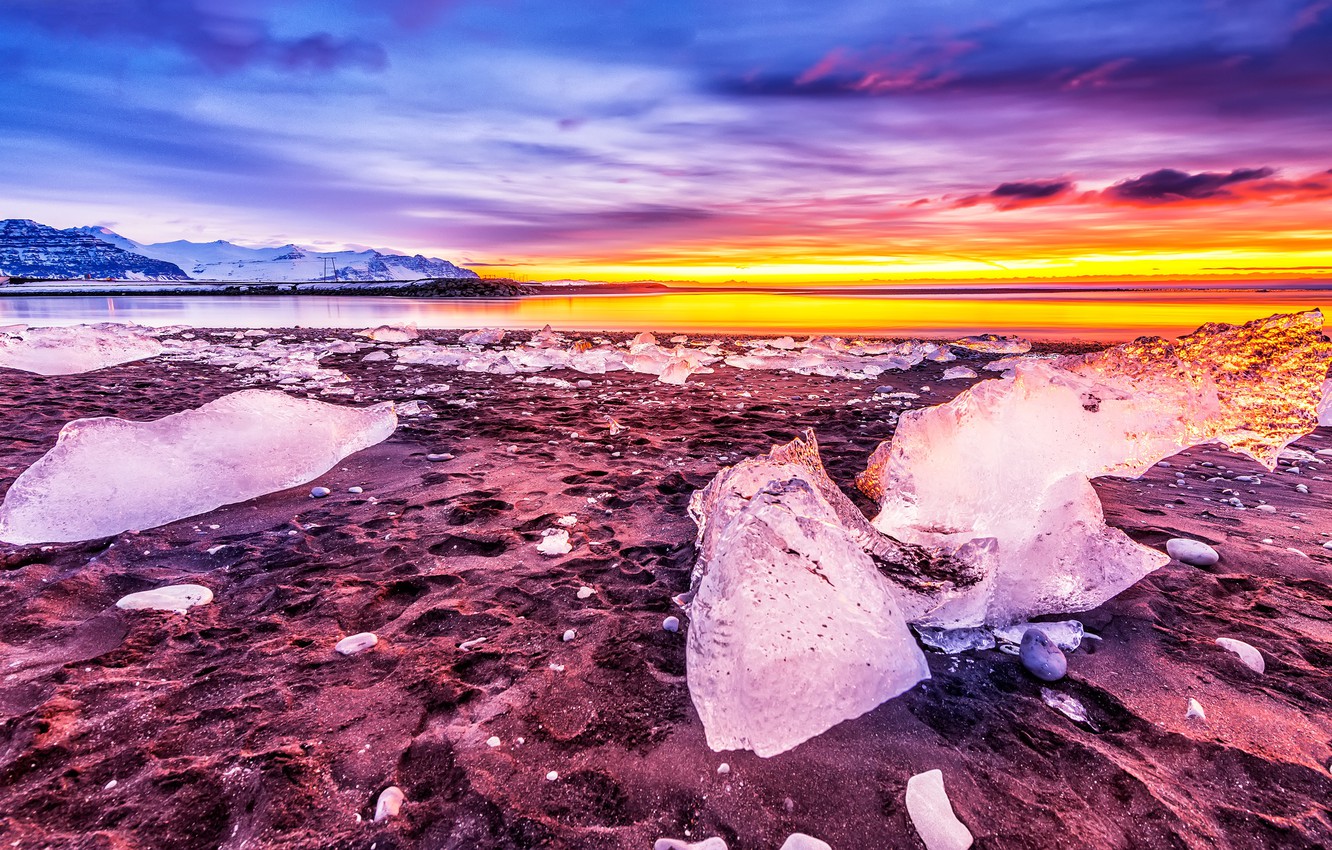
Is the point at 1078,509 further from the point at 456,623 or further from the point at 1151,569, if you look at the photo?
the point at 456,623

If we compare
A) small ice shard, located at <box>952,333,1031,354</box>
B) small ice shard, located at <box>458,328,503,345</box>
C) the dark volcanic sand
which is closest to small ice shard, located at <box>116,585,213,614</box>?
the dark volcanic sand

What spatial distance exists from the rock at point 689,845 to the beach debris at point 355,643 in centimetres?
128

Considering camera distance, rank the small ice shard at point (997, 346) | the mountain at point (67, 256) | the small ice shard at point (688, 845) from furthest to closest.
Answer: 1. the mountain at point (67, 256)
2. the small ice shard at point (997, 346)
3. the small ice shard at point (688, 845)

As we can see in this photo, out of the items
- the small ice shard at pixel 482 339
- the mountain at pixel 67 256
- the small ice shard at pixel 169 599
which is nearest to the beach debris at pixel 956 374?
the small ice shard at pixel 169 599

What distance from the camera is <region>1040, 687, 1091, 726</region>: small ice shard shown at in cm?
174

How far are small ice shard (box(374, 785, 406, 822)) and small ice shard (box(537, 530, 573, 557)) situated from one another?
4.27 feet

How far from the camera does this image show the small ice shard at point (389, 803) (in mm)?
1402

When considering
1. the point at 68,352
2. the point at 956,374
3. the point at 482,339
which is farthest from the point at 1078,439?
the point at 482,339

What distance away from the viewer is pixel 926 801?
1.45 m

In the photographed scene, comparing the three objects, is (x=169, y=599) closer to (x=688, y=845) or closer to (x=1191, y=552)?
(x=688, y=845)

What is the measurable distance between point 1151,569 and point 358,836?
2994 millimetres

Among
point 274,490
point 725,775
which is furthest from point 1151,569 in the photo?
point 274,490

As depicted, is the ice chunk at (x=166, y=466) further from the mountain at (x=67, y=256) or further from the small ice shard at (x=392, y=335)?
the mountain at (x=67, y=256)

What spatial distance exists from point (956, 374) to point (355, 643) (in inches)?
336
